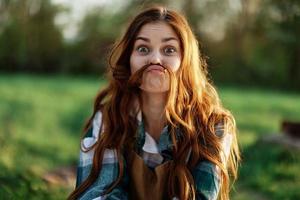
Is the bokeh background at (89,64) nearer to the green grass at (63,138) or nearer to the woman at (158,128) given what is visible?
the green grass at (63,138)

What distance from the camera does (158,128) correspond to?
3055 millimetres

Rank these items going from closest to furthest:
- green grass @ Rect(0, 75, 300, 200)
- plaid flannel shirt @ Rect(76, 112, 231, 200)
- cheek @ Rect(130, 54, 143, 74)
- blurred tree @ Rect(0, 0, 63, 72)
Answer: plaid flannel shirt @ Rect(76, 112, 231, 200) < cheek @ Rect(130, 54, 143, 74) < green grass @ Rect(0, 75, 300, 200) < blurred tree @ Rect(0, 0, 63, 72)

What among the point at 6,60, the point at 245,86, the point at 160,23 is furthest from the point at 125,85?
the point at 6,60

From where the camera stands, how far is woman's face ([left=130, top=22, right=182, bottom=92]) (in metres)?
2.91

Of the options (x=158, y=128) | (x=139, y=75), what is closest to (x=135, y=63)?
(x=139, y=75)

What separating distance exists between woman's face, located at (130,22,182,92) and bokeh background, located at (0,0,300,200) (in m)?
3.76

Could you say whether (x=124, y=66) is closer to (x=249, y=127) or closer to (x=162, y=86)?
(x=162, y=86)

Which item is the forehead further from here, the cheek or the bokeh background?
the bokeh background

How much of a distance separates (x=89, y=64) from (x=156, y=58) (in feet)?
47.2

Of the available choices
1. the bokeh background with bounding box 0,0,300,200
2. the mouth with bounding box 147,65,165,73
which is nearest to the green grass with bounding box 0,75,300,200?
the bokeh background with bounding box 0,0,300,200

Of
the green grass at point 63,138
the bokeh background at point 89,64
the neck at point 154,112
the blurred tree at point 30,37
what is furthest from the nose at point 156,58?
the blurred tree at point 30,37

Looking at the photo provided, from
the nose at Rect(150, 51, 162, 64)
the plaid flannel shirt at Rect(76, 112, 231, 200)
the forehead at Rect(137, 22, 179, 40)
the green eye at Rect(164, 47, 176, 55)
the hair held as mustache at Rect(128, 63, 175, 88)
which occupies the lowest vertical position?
the plaid flannel shirt at Rect(76, 112, 231, 200)

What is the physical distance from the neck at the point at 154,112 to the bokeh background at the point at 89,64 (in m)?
3.65

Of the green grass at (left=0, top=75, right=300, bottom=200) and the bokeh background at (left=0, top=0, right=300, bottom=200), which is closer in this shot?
the green grass at (left=0, top=75, right=300, bottom=200)
